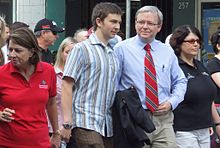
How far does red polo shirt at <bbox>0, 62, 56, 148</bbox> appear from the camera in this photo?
5637 mm

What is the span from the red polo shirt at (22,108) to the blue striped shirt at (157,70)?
104 cm

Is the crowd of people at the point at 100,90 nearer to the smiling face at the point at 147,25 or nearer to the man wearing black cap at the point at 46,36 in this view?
the smiling face at the point at 147,25

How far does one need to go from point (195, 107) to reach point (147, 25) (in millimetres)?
1172

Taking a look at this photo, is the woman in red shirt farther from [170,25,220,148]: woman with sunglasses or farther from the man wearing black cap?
the man wearing black cap

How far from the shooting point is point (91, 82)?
612 centimetres

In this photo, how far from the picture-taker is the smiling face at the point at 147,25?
656 centimetres

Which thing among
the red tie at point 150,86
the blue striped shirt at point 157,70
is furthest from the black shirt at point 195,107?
the red tie at point 150,86

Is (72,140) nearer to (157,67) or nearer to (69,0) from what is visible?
(157,67)

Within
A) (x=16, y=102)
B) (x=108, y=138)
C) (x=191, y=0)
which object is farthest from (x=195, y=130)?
(x=191, y=0)

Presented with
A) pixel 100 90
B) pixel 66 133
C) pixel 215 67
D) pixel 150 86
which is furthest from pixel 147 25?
pixel 215 67

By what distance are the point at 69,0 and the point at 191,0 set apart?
2.62m

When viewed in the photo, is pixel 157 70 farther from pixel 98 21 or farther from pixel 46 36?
pixel 46 36

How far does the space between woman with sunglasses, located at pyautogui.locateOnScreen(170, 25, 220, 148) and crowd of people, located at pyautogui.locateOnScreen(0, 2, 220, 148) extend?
11 mm

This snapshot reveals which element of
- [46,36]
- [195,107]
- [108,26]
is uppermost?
[108,26]
